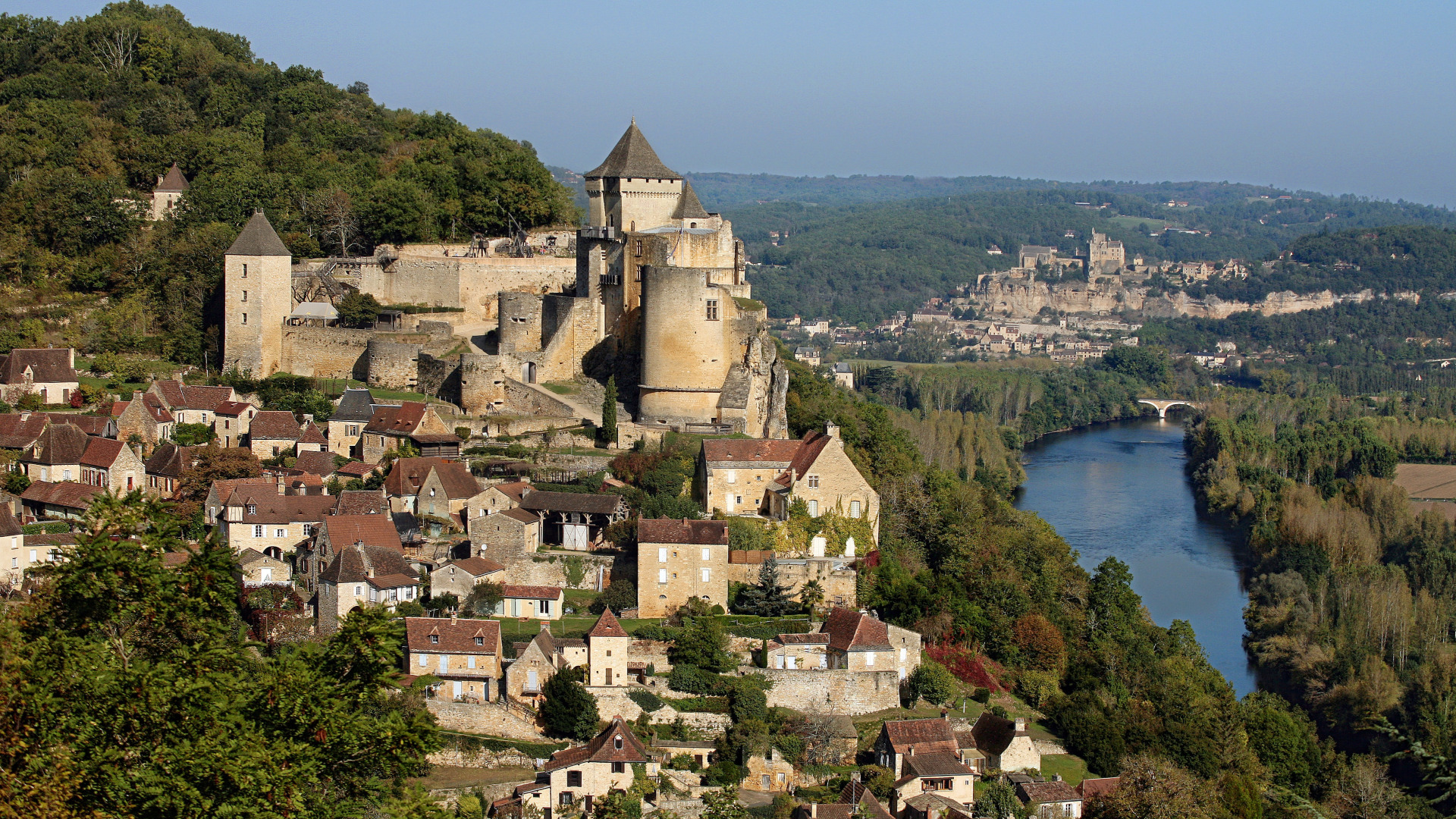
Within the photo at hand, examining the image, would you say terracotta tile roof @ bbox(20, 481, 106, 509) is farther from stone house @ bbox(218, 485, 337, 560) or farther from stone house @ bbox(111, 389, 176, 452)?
stone house @ bbox(218, 485, 337, 560)

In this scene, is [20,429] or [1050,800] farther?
[20,429]

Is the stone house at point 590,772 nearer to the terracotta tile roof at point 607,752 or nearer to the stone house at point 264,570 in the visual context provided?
the terracotta tile roof at point 607,752

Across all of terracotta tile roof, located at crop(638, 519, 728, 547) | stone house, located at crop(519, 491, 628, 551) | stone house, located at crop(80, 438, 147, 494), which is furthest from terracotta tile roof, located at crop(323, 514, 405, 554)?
stone house, located at crop(80, 438, 147, 494)

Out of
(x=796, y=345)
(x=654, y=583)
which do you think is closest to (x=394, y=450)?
(x=654, y=583)

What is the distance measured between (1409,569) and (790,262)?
144302 millimetres

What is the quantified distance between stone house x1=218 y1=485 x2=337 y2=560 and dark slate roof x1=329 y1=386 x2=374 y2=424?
13.6ft

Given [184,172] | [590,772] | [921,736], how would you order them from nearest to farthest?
[590,772] → [921,736] → [184,172]

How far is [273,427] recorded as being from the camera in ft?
94.1

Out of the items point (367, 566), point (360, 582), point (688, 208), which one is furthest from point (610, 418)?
point (360, 582)

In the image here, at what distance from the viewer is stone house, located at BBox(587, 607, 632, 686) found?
21750 millimetres

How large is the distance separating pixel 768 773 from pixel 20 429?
15.7 m

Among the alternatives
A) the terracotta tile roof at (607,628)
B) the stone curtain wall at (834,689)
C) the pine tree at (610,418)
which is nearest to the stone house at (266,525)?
the terracotta tile roof at (607,628)

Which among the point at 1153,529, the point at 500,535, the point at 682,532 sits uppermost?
the point at 682,532

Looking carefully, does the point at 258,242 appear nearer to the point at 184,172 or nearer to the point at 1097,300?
the point at 184,172
